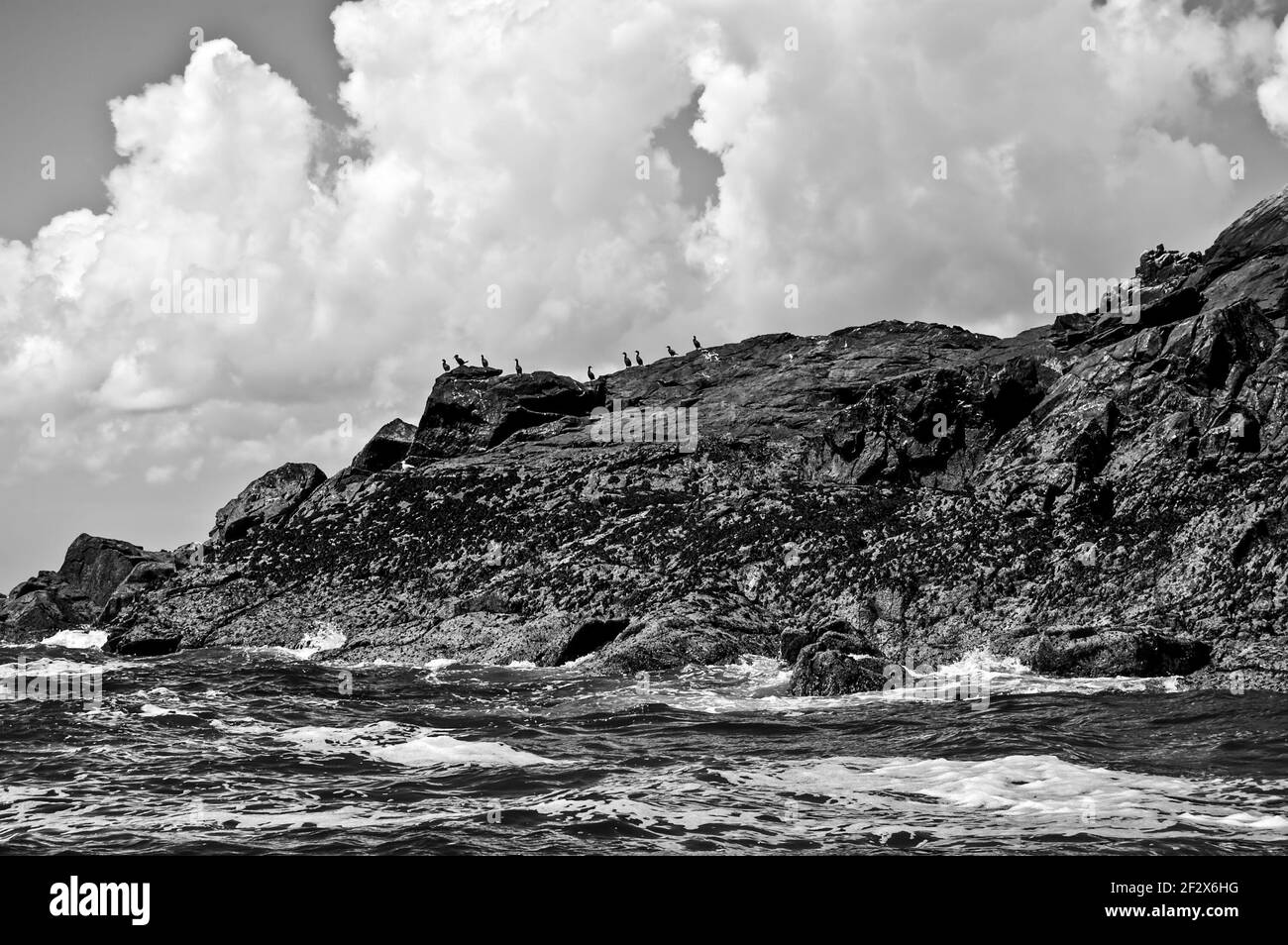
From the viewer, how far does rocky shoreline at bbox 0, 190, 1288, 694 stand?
125 ft

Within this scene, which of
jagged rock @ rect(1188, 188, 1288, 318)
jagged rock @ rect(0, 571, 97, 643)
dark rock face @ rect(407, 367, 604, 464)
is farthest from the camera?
jagged rock @ rect(0, 571, 97, 643)

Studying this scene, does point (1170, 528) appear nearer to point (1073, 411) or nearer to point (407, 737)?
point (1073, 411)

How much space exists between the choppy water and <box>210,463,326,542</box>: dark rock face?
35.2 metres

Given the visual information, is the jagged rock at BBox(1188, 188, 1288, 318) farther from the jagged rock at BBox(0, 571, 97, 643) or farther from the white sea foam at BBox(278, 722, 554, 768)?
the jagged rock at BBox(0, 571, 97, 643)

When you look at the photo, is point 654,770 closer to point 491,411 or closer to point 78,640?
point 78,640

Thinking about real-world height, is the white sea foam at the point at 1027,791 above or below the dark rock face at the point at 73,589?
below

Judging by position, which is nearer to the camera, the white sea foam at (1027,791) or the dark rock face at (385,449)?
the white sea foam at (1027,791)

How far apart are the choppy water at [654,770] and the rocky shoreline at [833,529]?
4.90 m

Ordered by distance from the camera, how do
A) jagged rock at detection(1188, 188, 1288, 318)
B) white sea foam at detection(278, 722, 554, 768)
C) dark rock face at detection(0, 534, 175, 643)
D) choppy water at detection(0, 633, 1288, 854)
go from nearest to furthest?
choppy water at detection(0, 633, 1288, 854), white sea foam at detection(278, 722, 554, 768), jagged rock at detection(1188, 188, 1288, 318), dark rock face at detection(0, 534, 175, 643)

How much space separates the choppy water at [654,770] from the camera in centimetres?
1703

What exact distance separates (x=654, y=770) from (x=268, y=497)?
195 ft

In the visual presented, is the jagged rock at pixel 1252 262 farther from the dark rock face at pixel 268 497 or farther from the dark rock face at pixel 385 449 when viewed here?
the dark rock face at pixel 268 497

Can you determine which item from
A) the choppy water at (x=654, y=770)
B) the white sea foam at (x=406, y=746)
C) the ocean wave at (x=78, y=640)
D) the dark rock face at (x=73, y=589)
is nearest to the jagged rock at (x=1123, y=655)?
the choppy water at (x=654, y=770)

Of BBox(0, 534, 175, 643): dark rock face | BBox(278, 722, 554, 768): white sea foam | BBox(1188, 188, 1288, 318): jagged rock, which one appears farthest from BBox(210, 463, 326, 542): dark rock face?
BBox(1188, 188, 1288, 318): jagged rock
